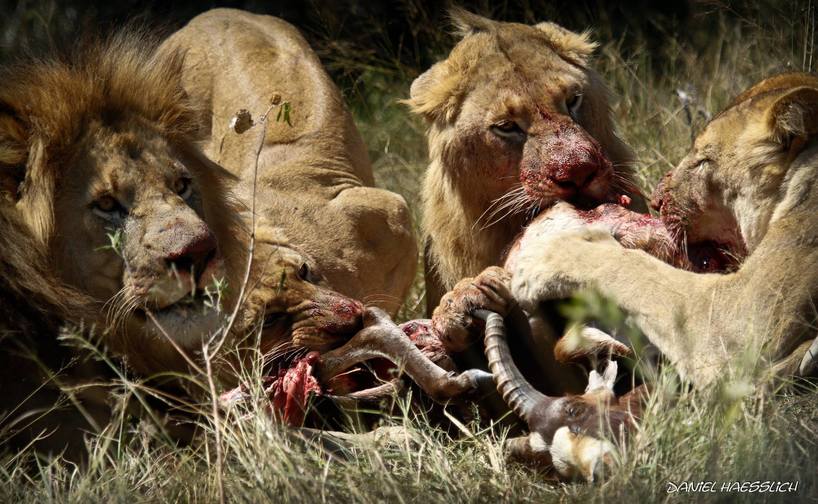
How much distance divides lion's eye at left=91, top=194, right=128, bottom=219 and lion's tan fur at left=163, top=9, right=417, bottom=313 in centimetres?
111

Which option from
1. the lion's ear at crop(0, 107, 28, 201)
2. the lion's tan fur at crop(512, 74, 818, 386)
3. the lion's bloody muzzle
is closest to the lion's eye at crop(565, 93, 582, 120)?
the lion's bloody muzzle

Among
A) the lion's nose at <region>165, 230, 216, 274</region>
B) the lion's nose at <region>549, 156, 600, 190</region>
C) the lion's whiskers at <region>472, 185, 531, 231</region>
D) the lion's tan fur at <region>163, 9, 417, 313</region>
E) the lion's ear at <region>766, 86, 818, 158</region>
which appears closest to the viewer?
the lion's ear at <region>766, 86, 818, 158</region>

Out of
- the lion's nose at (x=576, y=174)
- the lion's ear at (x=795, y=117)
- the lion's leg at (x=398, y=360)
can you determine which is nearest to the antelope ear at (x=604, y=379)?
the lion's leg at (x=398, y=360)

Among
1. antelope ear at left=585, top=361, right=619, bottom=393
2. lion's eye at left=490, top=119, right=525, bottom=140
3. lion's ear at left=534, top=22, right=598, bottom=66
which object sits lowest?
antelope ear at left=585, top=361, right=619, bottom=393

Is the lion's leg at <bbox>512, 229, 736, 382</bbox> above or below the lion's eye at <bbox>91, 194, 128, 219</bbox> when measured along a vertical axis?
below

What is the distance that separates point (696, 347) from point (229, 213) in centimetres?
186

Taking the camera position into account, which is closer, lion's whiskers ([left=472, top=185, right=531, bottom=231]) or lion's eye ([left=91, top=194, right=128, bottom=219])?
lion's eye ([left=91, top=194, right=128, bottom=219])

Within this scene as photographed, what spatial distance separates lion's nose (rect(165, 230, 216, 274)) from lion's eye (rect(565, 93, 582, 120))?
1574 millimetres

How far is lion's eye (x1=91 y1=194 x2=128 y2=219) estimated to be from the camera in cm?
408

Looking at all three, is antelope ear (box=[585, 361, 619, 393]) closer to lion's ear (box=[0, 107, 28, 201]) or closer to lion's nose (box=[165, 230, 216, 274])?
lion's nose (box=[165, 230, 216, 274])

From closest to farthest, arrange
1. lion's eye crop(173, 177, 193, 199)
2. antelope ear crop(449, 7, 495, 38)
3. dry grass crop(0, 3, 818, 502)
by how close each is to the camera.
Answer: dry grass crop(0, 3, 818, 502) < lion's eye crop(173, 177, 193, 199) < antelope ear crop(449, 7, 495, 38)

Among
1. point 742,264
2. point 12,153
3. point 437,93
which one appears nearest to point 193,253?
point 12,153

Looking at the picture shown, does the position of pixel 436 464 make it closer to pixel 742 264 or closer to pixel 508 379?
pixel 508 379

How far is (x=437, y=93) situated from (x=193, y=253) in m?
1.56
